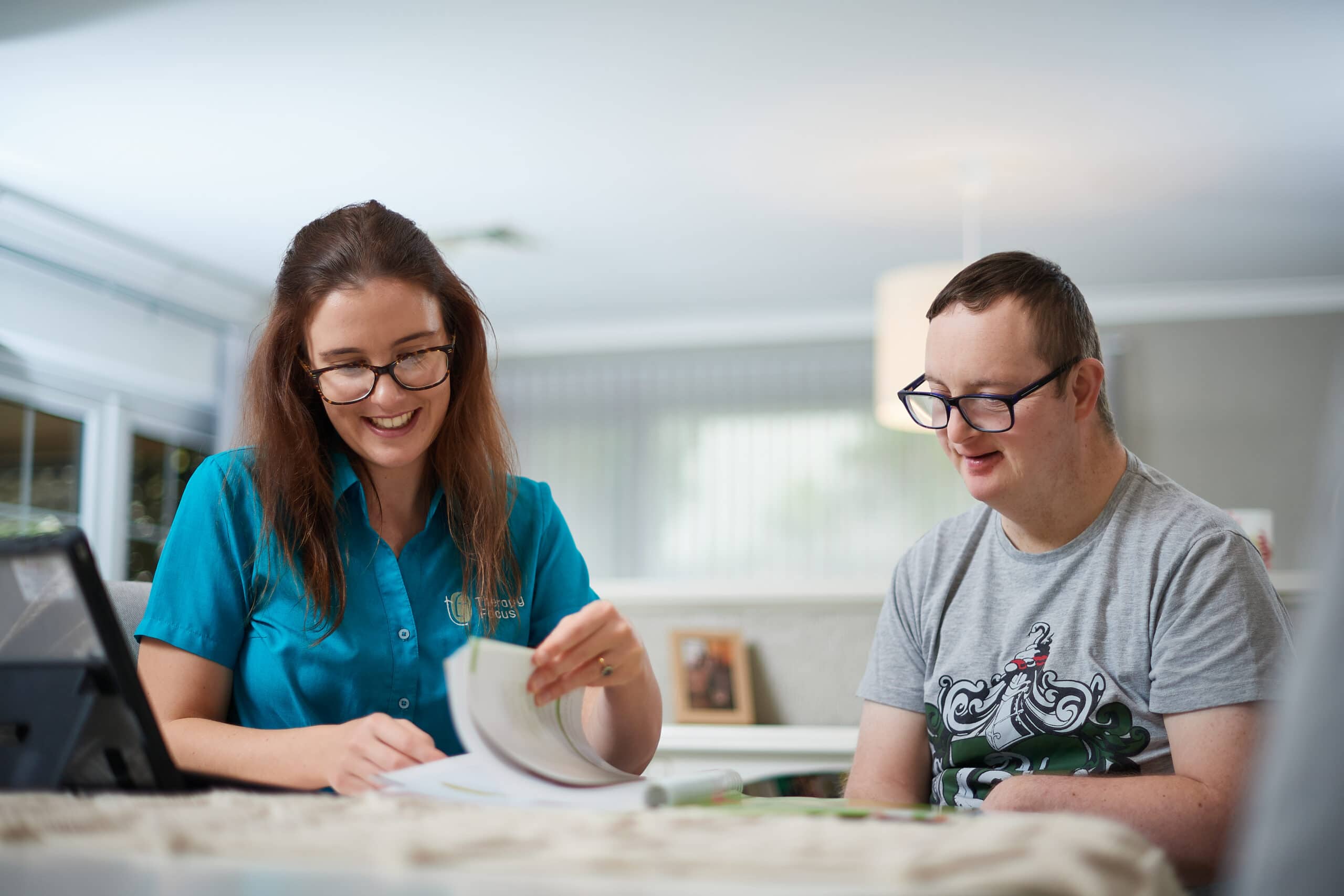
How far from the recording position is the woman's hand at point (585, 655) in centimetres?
84

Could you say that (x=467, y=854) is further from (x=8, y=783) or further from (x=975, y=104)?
(x=975, y=104)

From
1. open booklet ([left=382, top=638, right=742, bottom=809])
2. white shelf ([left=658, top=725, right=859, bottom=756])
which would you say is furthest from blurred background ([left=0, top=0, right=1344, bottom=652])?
open booklet ([left=382, top=638, right=742, bottom=809])

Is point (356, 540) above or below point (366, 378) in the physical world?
below

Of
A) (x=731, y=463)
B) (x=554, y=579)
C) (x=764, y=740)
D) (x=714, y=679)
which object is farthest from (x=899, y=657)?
(x=731, y=463)

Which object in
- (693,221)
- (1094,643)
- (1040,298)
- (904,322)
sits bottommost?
(1094,643)

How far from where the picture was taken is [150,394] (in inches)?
211

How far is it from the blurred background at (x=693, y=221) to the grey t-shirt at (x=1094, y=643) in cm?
83

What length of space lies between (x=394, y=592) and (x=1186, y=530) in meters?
0.82

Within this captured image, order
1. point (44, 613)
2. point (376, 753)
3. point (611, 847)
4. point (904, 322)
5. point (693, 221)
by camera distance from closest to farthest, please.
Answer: point (611, 847) < point (44, 613) < point (376, 753) < point (904, 322) < point (693, 221)

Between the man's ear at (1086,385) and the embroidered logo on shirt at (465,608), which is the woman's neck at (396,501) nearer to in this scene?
the embroidered logo on shirt at (465,608)

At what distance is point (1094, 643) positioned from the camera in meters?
1.13

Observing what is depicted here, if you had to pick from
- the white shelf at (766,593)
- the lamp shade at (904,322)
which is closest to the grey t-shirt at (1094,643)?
the white shelf at (766,593)

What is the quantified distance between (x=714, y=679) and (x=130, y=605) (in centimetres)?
130

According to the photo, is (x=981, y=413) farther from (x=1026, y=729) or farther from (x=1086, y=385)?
(x=1026, y=729)
